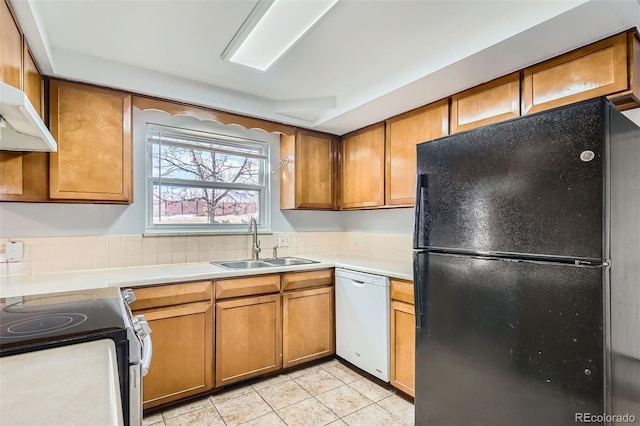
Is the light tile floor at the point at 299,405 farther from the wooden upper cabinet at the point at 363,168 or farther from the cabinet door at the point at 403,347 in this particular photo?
the wooden upper cabinet at the point at 363,168

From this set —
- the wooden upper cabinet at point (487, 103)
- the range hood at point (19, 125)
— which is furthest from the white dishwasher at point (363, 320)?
the range hood at point (19, 125)

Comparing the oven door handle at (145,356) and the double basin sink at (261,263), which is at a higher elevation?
the double basin sink at (261,263)

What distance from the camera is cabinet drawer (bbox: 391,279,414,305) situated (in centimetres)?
218

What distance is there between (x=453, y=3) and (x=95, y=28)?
1.87 metres

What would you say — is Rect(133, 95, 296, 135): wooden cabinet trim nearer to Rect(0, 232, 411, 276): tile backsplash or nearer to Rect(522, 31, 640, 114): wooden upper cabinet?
Rect(0, 232, 411, 276): tile backsplash

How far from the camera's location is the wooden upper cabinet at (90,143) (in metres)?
2.09

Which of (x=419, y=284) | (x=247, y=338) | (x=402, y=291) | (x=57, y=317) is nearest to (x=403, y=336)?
(x=402, y=291)

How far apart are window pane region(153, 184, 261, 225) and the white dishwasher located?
106cm

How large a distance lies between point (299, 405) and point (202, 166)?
203cm

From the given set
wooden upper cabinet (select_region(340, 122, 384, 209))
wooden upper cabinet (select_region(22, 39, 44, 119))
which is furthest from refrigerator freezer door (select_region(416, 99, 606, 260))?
wooden upper cabinet (select_region(22, 39, 44, 119))

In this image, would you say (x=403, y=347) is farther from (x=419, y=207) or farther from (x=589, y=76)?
(x=589, y=76)

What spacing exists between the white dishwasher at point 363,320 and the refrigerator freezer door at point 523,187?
2.53 feet

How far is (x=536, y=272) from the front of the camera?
1.34 metres

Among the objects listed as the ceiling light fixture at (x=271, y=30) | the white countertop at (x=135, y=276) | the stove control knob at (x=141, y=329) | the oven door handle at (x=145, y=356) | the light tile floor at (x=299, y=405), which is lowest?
the light tile floor at (x=299, y=405)
